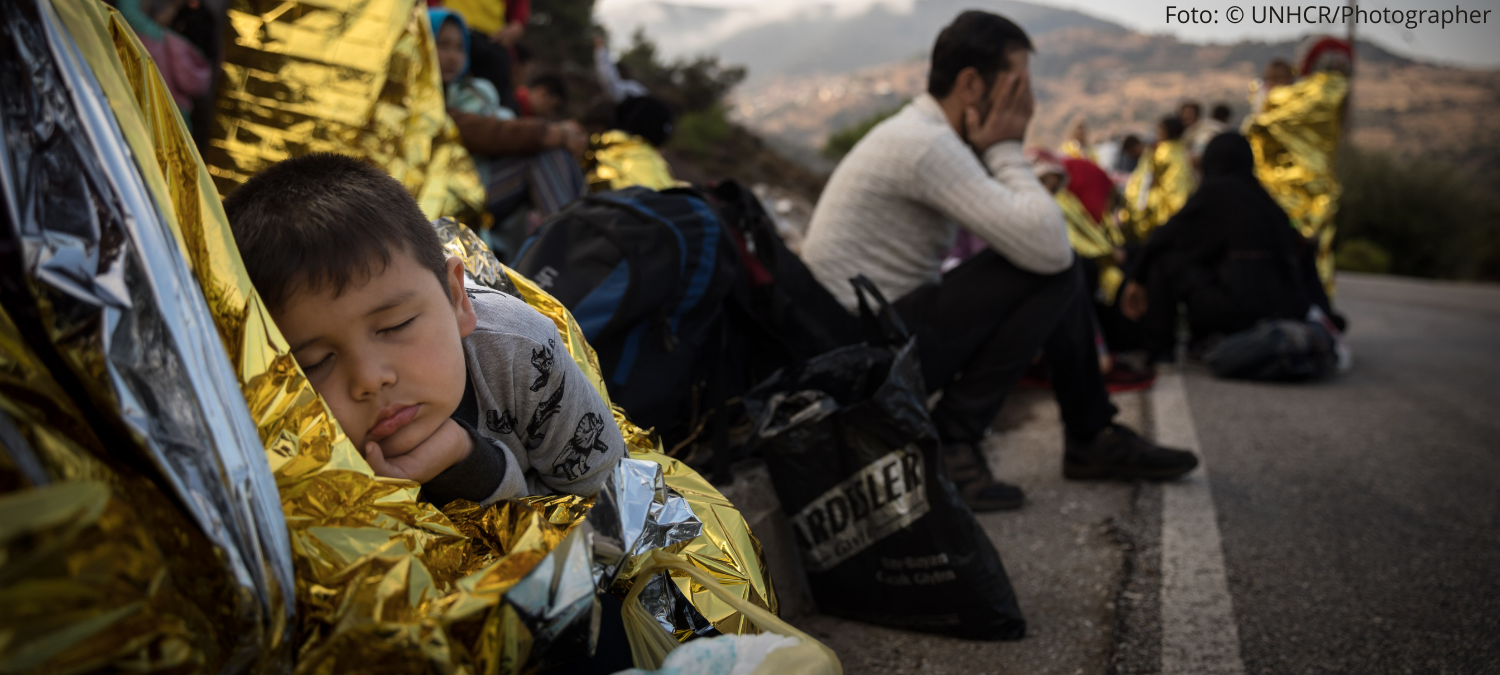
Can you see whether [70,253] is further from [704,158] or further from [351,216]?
[704,158]

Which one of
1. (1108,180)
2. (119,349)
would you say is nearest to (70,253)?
(119,349)

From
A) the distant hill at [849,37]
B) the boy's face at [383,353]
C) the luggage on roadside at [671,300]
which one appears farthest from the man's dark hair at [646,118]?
the distant hill at [849,37]

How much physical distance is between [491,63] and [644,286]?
2871 mm

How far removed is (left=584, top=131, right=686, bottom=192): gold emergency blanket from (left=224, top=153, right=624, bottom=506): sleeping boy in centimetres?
303

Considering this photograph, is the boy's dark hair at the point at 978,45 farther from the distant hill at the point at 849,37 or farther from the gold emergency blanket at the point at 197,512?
the distant hill at the point at 849,37

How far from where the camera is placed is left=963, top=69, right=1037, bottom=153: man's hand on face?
2.76 m

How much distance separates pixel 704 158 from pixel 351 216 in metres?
12.5

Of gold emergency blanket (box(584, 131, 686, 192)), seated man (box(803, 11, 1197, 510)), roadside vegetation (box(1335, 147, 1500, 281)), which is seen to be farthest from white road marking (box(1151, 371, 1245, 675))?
roadside vegetation (box(1335, 147, 1500, 281))

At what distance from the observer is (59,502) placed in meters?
0.58

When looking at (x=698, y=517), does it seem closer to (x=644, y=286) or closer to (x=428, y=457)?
(x=428, y=457)

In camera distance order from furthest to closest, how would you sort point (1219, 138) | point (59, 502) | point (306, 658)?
point (1219, 138)
point (306, 658)
point (59, 502)

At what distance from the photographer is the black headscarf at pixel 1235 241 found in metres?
4.52

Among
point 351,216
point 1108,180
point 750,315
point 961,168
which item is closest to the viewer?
point 351,216

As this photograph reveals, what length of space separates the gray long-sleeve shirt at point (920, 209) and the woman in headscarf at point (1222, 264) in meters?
2.12
